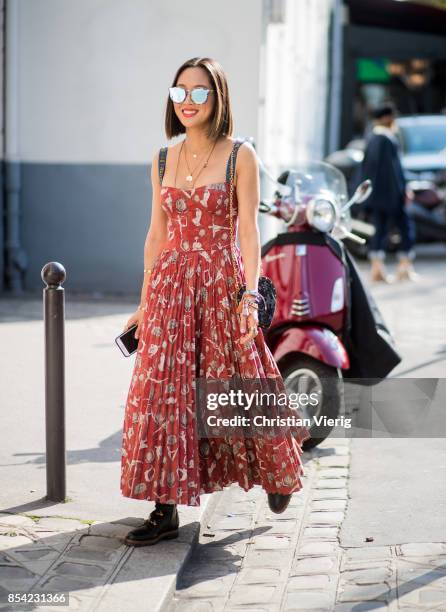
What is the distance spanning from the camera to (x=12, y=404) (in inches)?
260

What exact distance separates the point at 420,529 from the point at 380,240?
850 centimetres

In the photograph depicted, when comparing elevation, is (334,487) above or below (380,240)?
below

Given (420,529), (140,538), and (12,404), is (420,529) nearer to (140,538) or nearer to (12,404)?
(140,538)

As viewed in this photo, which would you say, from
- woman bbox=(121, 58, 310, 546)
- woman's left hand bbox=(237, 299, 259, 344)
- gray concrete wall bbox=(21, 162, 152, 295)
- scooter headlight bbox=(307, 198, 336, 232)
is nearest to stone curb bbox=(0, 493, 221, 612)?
woman bbox=(121, 58, 310, 546)

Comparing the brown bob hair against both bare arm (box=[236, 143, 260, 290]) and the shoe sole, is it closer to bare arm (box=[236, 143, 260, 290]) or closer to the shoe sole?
bare arm (box=[236, 143, 260, 290])

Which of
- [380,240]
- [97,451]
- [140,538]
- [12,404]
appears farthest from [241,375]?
[380,240]

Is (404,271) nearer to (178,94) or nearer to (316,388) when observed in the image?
(316,388)

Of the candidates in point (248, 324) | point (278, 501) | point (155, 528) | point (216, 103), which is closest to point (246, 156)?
point (216, 103)

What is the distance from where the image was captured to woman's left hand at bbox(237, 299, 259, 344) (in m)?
4.30

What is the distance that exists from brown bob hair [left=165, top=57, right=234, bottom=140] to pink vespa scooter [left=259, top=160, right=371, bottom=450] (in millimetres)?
1407

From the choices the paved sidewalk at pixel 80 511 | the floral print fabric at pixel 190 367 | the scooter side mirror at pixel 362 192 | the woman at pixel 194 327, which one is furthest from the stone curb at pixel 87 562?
the scooter side mirror at pixel 362 192

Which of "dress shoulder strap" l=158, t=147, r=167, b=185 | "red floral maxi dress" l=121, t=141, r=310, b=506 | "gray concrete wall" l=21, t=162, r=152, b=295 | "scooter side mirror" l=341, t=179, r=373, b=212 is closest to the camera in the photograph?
"red floral maxi dress" l=121, t=141, r=310, b=506

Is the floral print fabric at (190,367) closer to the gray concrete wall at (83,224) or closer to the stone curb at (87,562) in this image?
the stone curb at (87,562)

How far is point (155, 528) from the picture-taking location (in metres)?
4.38
